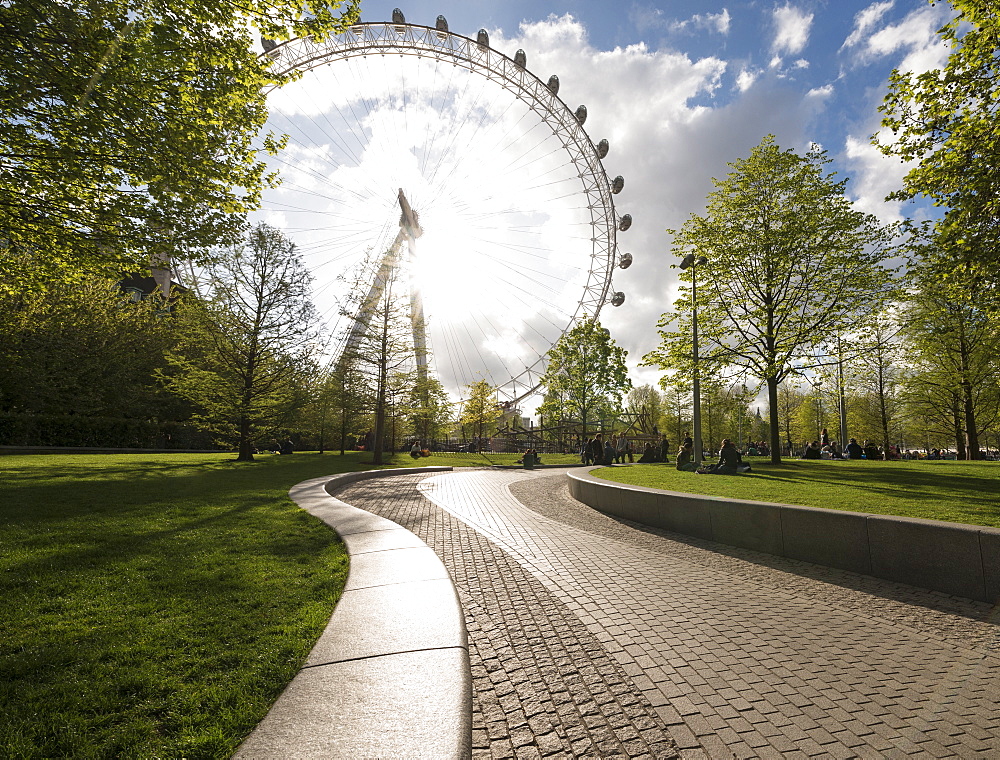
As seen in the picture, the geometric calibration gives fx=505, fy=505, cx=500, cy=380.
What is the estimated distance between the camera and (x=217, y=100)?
9.16 metres

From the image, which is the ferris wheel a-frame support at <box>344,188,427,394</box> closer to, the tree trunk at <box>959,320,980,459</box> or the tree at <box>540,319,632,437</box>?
the tree at <box>540,319,632,437</box>

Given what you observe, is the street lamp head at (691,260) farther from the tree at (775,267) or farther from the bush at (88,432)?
the bush at (88,432)

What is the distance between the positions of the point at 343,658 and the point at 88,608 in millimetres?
2376

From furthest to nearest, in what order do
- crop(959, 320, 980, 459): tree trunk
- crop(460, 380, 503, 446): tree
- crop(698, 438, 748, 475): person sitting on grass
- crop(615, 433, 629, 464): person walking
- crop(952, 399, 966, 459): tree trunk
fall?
crop(460, 380, 503, 446): tree → crop(615, 433, 629, 464): person walking → crop(952, 399, 966, 459): tree trunk → crop(959, 320, 980, 459): tree trunk → crop(698, 438, 748, 475): person sitting on grass

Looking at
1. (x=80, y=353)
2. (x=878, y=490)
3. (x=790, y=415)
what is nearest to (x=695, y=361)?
(x=878, y=490)

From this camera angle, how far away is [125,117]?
8258 millimetres

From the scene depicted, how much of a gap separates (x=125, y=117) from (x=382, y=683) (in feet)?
31.6

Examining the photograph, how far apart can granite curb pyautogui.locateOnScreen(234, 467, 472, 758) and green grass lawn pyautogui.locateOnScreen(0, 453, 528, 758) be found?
18cm

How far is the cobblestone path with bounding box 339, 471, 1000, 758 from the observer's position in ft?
9.75

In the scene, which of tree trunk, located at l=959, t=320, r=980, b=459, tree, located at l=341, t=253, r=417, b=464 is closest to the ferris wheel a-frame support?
tree, located at l=341, t=253, r=417, b=464

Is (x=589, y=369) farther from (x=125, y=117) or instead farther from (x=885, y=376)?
(x=125, y=117)

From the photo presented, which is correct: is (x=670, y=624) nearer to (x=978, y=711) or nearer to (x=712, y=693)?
(x=712, y=693)

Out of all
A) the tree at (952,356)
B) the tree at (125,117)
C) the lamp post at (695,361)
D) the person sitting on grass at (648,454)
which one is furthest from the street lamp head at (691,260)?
the tree at (125,117)

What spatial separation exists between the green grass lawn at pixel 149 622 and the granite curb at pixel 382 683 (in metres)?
0.18
